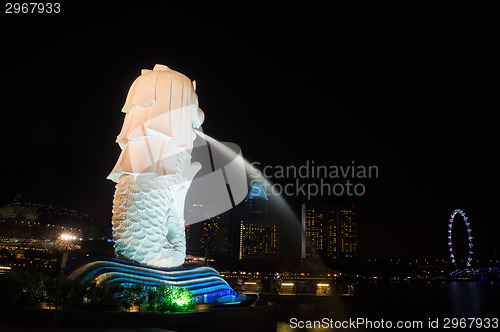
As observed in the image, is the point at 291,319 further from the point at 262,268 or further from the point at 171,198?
the point at 262,268

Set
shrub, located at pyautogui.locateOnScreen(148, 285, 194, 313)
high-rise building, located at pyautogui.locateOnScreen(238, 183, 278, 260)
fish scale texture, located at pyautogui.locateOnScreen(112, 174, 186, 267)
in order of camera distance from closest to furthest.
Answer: shrub, located at pyautogui.locateOnScreen(148, 285, 194, 313)
fish scale texture, located at pyautogui.locateOnScreen(112, 174, 186, 267)
high-rise building, located at pyautogui.locateOnScreen(238, 183, 278, 260)

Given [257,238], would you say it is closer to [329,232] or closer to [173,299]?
[329,232]

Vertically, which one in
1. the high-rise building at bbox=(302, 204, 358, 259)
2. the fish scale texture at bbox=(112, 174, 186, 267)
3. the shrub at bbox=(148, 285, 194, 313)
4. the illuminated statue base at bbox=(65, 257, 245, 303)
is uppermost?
the high-rise building at bbox=(302, 204, 358, 259)

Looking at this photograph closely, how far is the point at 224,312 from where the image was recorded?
12.2m

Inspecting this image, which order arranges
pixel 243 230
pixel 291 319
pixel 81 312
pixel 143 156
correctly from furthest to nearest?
pixel 243 230
pixel 291 319
pixel 143 156
pixel 81 312

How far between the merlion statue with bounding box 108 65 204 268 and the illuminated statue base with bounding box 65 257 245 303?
2.20ft

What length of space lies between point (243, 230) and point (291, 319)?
393 feet

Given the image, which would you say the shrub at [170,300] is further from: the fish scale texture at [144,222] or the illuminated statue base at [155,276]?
the fish scale texture at [144,222]

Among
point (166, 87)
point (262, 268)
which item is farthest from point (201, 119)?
point (262, 268)

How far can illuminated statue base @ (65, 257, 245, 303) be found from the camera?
1297 cm

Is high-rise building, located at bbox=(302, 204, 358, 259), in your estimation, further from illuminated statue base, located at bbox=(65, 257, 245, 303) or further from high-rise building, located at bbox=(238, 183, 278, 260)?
Result: illuminated statue base, located at bbox=(65, 257, 245, 303)

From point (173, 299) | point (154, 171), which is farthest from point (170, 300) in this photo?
point (154, 171)

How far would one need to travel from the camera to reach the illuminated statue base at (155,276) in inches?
511

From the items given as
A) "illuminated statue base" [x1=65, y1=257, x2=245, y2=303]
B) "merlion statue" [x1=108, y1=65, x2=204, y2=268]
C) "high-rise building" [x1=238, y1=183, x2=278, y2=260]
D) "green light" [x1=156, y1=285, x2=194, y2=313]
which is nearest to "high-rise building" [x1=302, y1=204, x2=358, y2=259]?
"high-rise building" [x1=238, y1=183, x2=278, y2=260]
